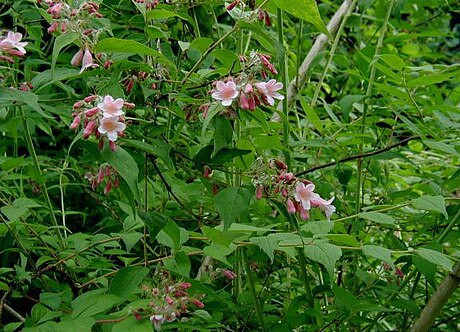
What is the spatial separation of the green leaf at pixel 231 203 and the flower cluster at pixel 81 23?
0.89 ft

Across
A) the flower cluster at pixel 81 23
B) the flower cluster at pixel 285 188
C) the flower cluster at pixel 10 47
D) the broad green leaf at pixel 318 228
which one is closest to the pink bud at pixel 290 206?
the flower cluster at pixel 285 188

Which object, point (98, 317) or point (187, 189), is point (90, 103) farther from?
point (187, 189)

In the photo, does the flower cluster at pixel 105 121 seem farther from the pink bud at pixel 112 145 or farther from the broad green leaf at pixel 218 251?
the broad green leaf at pixel 218 251

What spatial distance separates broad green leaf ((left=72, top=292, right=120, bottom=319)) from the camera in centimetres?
99

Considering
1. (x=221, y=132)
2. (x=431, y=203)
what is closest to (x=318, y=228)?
(x=431, y=203)

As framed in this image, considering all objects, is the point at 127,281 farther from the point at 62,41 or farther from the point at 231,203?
the point at 62,41

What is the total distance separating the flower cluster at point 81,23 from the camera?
93 cm

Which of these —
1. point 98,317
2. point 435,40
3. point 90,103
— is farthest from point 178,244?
point 435,40

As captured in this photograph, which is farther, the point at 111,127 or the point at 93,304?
the point at 93,304

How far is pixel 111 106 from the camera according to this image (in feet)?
2.87

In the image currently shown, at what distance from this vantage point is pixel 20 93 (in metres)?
0.96

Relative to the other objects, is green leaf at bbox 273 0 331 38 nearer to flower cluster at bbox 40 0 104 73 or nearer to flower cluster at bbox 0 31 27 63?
flower cluster at bbox 40 0 104 73

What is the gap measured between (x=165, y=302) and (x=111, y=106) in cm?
33

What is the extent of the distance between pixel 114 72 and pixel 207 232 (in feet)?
1.05
